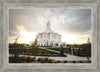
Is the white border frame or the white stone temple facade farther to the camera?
the white stone temple facade

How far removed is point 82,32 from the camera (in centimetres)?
245

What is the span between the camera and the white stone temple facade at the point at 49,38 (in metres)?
2.51

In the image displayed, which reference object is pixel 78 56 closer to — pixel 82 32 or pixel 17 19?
pixel 82 32

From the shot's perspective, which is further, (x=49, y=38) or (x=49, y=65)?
(x=49, y=38)

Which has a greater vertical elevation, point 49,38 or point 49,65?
point 49,38

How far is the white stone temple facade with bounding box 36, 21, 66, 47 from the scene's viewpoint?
8.25 feet

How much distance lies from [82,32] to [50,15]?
2.84 feet

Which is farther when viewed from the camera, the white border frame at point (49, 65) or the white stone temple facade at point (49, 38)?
the white stone temple facade at point (49, 38)

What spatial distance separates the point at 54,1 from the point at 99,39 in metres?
1.32

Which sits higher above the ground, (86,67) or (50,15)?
(50,15)

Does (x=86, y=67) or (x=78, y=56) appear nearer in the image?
(x=86, y=67)

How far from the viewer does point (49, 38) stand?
2598 mm

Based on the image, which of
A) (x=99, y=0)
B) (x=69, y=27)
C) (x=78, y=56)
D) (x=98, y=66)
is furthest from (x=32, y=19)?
(x=98, y=66)

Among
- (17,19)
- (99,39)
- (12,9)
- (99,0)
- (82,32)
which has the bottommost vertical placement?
(99,39)
